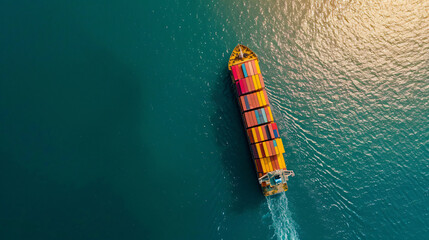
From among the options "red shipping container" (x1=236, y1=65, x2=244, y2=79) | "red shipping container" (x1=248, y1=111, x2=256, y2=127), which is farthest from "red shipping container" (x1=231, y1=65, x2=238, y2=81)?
"red shipping container" (x1=248, y1=111, x2=256, y2=127)

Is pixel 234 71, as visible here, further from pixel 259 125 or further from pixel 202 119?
pixel 259 125

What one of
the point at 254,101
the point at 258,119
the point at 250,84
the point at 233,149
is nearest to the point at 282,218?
the point at 233,149

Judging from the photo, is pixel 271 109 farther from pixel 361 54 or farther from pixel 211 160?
pixel 361 54

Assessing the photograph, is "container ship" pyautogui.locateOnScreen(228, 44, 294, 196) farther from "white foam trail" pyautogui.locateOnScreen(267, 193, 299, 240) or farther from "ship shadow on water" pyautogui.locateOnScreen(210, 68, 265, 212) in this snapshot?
"white foam trail" pyautogui.locateOnScreen(267, 193, 299, 240)

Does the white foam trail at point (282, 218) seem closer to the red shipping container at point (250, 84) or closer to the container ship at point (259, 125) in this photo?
the container ship at point (259, 125)

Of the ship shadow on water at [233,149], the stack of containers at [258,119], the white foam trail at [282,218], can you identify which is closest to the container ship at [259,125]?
the stack of containers at [258,119]
